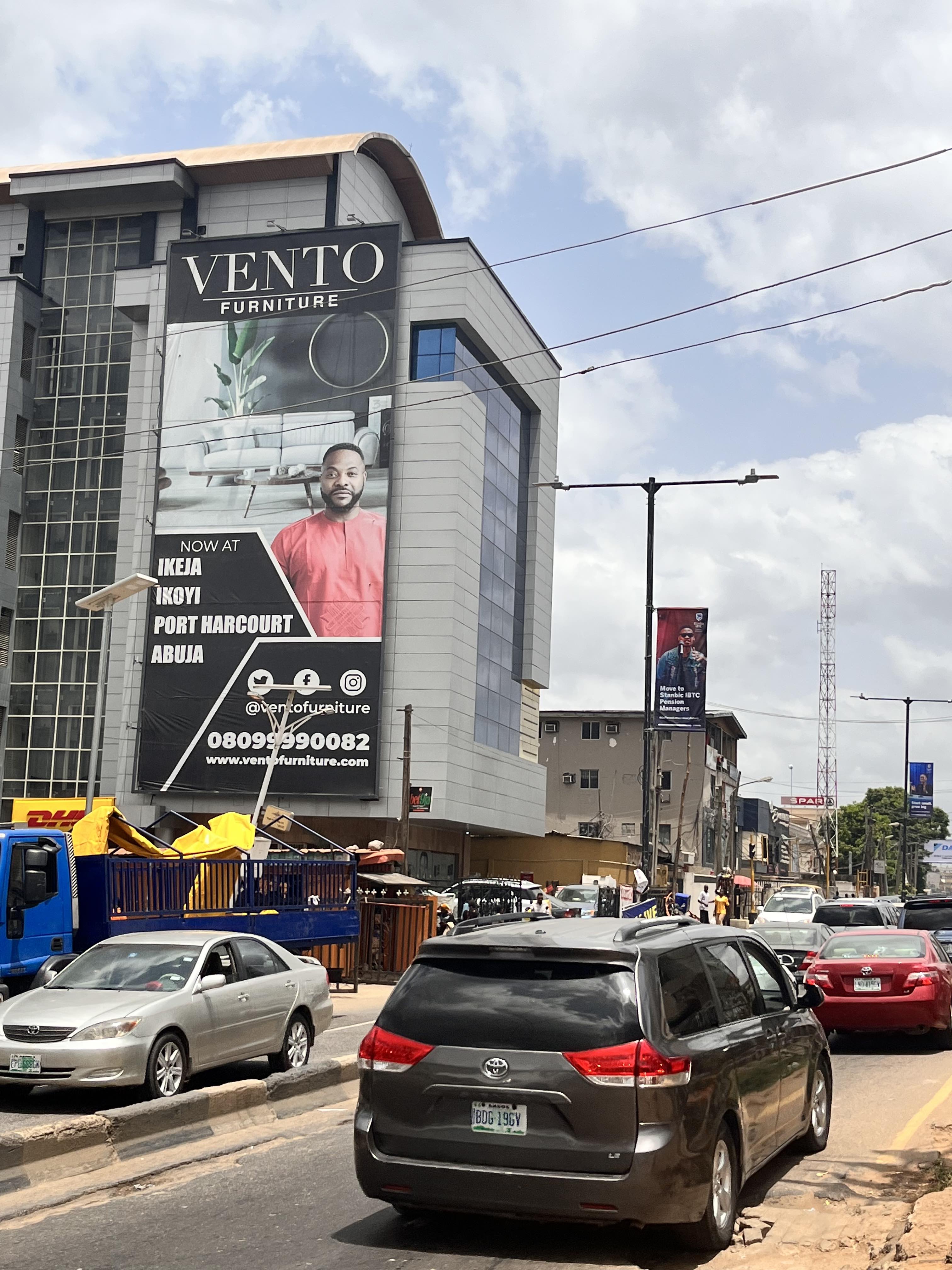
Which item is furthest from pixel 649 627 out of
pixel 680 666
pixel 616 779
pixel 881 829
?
pixel 881 829

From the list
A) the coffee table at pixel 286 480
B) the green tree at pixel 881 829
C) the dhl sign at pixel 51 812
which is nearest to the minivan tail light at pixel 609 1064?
the dhl sign at pixel 51 812

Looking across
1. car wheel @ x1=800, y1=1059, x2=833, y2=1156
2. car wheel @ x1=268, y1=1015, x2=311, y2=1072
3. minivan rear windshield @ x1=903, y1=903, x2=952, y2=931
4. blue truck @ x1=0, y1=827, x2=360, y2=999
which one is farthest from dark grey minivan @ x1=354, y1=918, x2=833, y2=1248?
minivan rear windshield @ x1=903, y1=903, x2=952, y2=931

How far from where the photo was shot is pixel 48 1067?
11.3 meters

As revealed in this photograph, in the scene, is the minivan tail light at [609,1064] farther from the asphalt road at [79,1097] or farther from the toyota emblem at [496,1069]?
the asphalt road at [79,1097]

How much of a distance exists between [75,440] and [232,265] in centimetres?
1073

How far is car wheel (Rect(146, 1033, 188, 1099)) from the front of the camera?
38.1 feet

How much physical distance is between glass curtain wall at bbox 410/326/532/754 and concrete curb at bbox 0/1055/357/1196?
4580 centimetres

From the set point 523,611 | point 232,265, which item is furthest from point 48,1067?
point 523,611

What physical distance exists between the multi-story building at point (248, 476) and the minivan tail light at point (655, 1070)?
4810cm

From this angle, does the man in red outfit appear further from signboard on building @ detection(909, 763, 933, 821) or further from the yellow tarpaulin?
signboard on building @ detection(909, 763, 933, 821)

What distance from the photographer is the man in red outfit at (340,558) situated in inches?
2179

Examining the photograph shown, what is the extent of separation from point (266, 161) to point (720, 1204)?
59.0 m

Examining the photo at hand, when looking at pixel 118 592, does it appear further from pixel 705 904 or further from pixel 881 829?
pixel 881 829

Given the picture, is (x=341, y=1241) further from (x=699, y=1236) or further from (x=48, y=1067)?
(x=48, y=1067)
